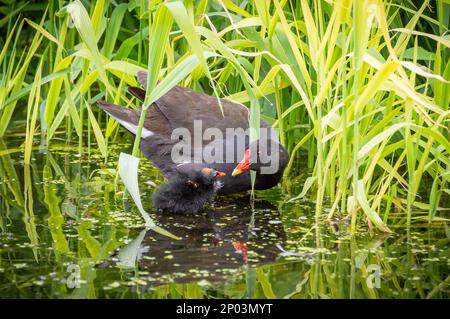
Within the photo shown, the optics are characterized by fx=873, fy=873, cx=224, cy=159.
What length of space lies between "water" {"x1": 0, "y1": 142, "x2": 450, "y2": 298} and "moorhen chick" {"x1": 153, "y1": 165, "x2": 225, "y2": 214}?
0.06 m

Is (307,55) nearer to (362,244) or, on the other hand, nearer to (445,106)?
(445,106)

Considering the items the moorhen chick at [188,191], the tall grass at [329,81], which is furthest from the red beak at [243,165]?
the tall grass at [329,81]

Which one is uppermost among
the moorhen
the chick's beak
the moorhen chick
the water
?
the moorhen

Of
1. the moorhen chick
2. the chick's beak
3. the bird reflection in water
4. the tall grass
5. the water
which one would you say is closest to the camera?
the water

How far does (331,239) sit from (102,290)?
1059 mm

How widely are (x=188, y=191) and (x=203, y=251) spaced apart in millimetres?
656

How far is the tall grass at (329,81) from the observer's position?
356cm

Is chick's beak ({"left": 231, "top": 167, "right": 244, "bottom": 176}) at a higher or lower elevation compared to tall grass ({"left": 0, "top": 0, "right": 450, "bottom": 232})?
lower

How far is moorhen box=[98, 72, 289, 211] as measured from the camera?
444 centimetres

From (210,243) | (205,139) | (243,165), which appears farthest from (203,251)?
(205,139)

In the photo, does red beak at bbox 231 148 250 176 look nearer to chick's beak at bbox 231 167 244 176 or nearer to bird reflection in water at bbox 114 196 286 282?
chick's beak at bbox 231 167 244 176

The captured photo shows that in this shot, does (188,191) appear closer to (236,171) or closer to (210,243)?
(236,171)

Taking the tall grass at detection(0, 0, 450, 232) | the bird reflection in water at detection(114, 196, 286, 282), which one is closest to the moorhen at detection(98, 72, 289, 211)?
the tall grass at detection(0, 0, 450, 232)

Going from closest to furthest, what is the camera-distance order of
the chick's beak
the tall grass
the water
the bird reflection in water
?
1. the water
2. the bird reflection in water
3. the tall grass
4. the chick's beak
